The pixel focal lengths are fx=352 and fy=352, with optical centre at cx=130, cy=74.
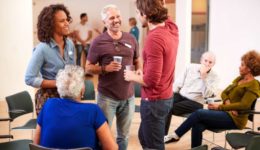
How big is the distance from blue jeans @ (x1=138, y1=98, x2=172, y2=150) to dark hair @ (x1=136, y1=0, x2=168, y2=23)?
1.80 feet

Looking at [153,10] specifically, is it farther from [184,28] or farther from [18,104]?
[184,28]

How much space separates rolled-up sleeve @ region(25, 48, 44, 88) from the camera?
8.24 ft

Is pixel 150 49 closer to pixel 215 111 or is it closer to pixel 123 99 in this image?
pixel 123 99

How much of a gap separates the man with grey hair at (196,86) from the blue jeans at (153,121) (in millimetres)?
1611

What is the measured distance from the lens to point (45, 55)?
252 cm

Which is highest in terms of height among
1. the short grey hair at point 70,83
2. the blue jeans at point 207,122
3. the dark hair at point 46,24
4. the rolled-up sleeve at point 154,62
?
the dark hair at point 46,24

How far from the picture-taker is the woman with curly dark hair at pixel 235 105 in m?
3.30

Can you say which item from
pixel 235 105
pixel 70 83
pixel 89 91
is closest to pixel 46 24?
pixel 70 83

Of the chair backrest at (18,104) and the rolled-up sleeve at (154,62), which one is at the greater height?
the rolled-up sleeve at (154,62)

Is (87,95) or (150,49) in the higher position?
(150,49)

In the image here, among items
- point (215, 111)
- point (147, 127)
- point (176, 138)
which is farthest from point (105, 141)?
point (176, 138)

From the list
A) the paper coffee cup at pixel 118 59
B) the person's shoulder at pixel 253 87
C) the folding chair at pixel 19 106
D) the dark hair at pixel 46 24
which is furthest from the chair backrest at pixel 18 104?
the person's shoulder at pixel 253 87

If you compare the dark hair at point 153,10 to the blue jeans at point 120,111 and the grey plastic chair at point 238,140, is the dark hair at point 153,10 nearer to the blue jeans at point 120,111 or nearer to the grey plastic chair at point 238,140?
the blue jeans at point 120,111

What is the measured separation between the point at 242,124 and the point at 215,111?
28 cm
